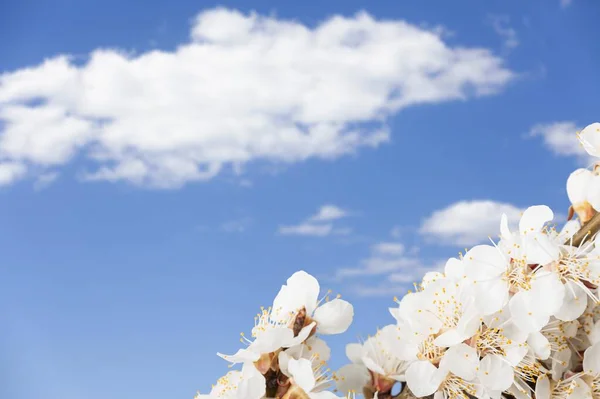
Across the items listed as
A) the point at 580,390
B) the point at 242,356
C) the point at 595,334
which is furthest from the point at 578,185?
the point at 242,356

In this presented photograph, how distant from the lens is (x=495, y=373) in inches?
52.2

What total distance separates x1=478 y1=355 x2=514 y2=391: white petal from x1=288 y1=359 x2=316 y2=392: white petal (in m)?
0.34

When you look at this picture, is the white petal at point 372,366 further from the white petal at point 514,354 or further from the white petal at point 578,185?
the white petal at point 578,185

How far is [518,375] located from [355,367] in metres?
0.32

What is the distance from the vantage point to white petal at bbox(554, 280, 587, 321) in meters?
1.33

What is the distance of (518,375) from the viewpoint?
1377 millimetres

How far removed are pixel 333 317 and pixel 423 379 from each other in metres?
0.20

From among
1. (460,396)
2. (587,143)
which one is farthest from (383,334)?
(587,143)

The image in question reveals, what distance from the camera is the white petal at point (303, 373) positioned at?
4.00ft

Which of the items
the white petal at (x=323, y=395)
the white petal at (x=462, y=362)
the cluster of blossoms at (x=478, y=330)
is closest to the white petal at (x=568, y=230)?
the cluster of blossoms at (x=478, y=330)

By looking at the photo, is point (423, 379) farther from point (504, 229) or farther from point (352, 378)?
point (504, 229)

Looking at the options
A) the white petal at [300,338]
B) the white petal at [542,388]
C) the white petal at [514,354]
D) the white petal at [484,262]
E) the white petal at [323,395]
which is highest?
the white petal at [484,262]

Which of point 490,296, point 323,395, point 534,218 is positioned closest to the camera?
point 323,395

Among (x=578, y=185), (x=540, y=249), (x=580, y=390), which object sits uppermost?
(x=578, y=185)
